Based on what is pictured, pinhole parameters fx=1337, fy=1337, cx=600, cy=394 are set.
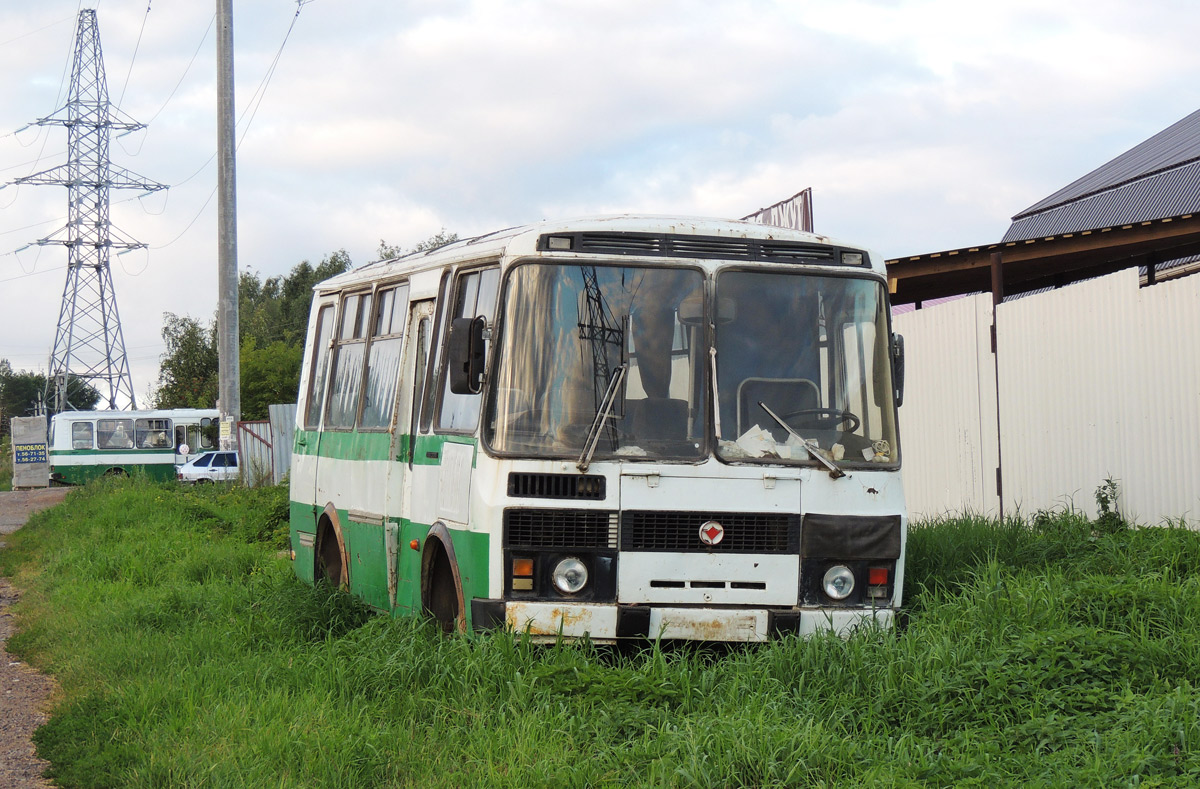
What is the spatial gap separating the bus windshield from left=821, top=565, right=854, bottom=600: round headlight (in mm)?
594

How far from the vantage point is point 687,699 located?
623cm

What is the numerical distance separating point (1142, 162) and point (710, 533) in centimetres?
2746

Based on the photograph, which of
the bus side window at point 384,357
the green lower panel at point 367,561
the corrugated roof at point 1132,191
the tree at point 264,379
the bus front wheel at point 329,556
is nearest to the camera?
the green lower panel at point 367,561

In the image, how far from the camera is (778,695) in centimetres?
623

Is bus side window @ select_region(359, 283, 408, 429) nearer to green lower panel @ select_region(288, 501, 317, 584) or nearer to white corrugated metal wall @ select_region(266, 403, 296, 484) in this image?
green lower panel @ select_region(288, 501, 317, 584)

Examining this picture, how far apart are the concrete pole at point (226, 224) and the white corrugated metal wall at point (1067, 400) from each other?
10.8m

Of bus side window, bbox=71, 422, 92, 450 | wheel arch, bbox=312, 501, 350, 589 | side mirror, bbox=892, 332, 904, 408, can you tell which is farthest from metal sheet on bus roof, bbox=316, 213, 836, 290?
Result: bus side window, bbox=71, 422, 92, 450

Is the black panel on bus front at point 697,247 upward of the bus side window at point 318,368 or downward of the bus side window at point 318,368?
upward

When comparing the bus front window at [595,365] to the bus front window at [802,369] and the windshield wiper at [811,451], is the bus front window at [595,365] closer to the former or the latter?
the bus front window at [802,369]

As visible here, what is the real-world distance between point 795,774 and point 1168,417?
21.8 ft

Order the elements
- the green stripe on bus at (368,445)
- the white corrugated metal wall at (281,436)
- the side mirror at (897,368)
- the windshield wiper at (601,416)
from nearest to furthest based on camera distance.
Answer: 1. the windshield wiper at (601,416)
2. the side mirror at (897,368)
3. the green stripe on bus at (368,445)
4. the white corrugated metal wall at (281,436)

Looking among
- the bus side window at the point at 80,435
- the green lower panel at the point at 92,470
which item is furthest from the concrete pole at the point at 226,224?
the bus side window at the point at 80,435

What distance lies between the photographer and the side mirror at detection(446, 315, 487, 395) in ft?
23.1

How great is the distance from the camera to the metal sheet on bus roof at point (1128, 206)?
25828mm
